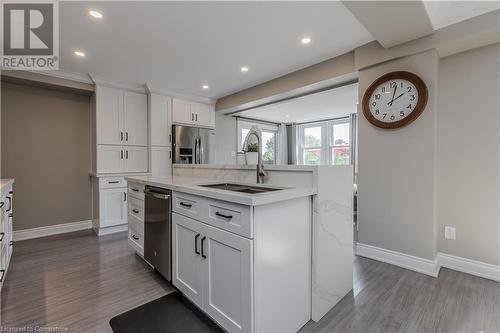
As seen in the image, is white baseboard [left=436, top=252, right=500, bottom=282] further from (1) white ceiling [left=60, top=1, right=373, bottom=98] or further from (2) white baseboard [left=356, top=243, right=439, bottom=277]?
(1) white ceiling [left=60, top=1, right=373, bottom=98]

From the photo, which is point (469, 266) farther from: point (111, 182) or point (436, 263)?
point (111, 182)

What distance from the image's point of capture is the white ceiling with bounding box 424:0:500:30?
1.81 metres

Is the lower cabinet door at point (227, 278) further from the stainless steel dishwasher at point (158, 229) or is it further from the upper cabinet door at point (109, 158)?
the upper cabinet door at point (109, 158)

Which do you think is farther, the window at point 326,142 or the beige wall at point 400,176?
the window at point 326,142

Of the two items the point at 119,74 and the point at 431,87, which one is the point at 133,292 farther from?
the point at 431,87

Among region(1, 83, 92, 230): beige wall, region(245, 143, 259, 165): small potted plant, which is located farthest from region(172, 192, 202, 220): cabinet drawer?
region(1, 83, 92, 230): beige wall

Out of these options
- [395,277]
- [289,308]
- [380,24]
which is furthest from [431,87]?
[289,308]

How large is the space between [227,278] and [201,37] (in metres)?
2.31

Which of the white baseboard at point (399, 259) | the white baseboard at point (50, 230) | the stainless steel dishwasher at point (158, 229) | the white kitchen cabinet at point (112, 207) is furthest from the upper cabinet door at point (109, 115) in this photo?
the white baseboard at point (399, 259)

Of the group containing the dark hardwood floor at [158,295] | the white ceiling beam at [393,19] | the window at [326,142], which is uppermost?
the white ceiling beam at [393,19]

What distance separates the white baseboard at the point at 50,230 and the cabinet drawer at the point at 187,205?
302 cm

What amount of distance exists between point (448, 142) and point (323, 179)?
1823 mm

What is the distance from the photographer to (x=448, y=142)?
94.3 inches

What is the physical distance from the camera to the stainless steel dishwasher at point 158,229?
1854 millimetres
